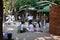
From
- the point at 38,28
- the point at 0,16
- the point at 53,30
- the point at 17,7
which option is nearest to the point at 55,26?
the point at 53,30

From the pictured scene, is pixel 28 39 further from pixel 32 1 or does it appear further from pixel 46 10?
pixel 32 1

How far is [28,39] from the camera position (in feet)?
35.8

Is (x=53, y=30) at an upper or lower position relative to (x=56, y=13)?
lower

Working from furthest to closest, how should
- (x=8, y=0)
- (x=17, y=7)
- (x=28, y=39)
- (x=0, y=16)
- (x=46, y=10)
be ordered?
1. (x=8, y=0)
2. (x=17, y=7)
3. (x=46, y=10)
4. (x=28, y=39)
5. (x=0, y=16)

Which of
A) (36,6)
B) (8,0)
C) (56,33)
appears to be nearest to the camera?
(56,33)

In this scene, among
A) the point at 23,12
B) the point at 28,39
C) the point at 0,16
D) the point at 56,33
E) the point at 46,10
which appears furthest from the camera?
the point at 23,12

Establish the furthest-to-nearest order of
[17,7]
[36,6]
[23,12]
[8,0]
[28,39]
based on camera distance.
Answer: [8,0] < [17,7] < [23,12] < [36,6] < [28,39]

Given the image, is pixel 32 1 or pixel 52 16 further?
pixel 32 1

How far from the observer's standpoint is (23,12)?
32.5 m

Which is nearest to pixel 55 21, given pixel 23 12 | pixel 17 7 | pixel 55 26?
pixel 55 26

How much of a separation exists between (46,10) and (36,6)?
6.84m

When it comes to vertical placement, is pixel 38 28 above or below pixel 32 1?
below

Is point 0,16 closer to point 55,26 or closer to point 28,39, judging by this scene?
point 28,39

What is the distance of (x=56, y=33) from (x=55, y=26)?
0.55 metres
